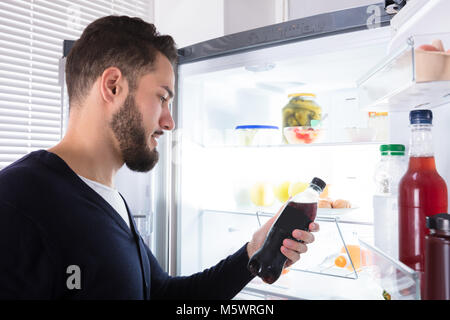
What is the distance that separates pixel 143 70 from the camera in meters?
1.02

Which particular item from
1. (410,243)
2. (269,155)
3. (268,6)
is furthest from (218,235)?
(268,6)

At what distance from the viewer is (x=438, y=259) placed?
0.51m

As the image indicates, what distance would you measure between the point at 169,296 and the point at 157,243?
1.69 feet

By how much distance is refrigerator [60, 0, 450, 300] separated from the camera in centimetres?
132

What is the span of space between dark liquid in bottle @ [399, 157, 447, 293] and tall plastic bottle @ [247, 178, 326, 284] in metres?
0.28

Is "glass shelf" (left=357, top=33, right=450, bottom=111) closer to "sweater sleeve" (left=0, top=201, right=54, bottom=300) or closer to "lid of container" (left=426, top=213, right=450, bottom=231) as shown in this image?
"lid of container" (left=426, top=213, right=450, bottom=231)

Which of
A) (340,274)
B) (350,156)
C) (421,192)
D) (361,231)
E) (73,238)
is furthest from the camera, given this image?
(350,156)

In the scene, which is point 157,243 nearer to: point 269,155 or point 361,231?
point 269,155

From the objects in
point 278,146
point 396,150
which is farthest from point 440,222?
point 278,146

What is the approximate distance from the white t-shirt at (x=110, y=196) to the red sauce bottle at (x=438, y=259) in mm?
706

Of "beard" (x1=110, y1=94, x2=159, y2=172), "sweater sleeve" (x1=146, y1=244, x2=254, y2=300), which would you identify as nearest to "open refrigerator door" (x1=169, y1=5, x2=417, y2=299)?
"sweater sleeve" (x1=146, y1=244, x2=254, y2=300)

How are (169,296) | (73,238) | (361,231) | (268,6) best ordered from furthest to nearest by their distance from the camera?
1. (268,6)
2. (361,231)
3. (169,296)
4. (73,238)

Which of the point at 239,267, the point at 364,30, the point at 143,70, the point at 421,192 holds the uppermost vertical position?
the point at 364,30

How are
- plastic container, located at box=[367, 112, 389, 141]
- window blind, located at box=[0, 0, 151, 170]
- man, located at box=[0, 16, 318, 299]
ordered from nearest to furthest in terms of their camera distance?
man, located at box=[0, 16, 318, 299] → plastic container, located at box=[367, 112, 389, 141] → window blind, located at box=[0, 0, 151, 170]
